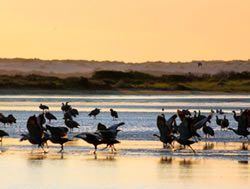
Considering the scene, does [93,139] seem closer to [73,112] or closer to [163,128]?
[163,128]

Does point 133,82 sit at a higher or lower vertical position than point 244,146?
higher

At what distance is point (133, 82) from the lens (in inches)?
3280

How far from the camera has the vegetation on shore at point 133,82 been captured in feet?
252

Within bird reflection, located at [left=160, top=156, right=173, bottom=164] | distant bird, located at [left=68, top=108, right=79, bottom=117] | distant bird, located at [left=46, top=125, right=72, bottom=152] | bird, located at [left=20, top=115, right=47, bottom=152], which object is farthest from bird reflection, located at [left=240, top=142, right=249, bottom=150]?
distant bird, located at [left=68, top=108, right=79, bottom=117]

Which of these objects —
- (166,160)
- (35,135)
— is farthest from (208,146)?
(35,135)

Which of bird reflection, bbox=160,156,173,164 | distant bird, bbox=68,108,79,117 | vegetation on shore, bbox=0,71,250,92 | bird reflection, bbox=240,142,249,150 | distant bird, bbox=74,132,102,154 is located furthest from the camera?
vegetation on shore, bbox=0,71,250,92

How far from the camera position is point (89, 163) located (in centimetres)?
2189

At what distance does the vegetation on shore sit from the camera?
7675cm

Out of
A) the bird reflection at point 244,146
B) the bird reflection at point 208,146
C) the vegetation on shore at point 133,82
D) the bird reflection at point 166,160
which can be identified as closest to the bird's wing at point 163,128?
the bird reflection at point 208,146

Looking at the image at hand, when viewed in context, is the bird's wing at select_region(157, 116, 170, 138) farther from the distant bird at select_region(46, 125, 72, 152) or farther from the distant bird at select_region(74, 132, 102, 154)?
the distant bird at select_region(46, 125, 72, 152)

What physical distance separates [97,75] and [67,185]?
74.8 metres

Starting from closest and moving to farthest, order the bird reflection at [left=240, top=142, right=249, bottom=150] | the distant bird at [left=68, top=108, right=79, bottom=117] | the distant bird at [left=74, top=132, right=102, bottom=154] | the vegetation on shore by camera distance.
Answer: the distant bird at [left=74, top=132, right=102, bottom=154]
the bird reflection at [left=240, top=142, right=249, bottom=150]
the distant bird at [left=68, top=108, right=79, bottom=117]
the vegetation on shore

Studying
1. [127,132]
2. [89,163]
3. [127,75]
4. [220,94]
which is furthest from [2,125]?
[127,75]

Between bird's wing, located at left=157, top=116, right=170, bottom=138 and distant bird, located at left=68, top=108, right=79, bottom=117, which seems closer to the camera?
bird's wing, located at left=157, top=116, right=170, bottom=138
